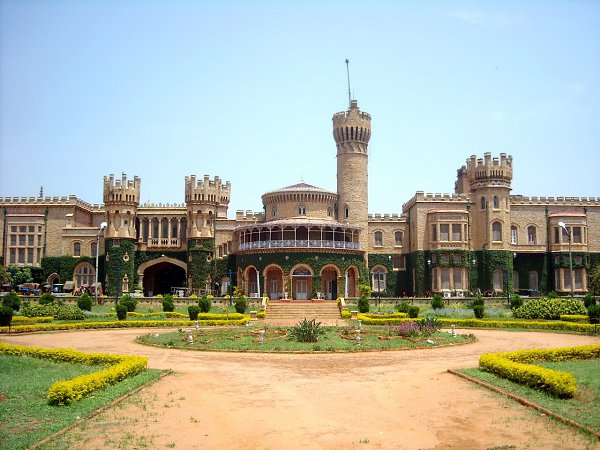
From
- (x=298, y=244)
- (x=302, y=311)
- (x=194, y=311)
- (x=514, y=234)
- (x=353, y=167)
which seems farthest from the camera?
(x=514, y=234)

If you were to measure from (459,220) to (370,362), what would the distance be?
40.2m

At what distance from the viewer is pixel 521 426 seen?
12.6 m

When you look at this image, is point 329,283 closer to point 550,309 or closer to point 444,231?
point 444,231

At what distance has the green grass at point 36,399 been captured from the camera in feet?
39.5

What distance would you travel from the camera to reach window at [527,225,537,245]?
6216 cm

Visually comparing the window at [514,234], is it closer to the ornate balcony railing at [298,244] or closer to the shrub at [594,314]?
the ornate balcony railing at [298,244]

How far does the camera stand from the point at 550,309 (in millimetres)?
37250

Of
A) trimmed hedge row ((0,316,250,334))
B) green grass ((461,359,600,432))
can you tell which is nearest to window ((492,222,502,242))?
trimmed hedge row ((0,316,250,334))

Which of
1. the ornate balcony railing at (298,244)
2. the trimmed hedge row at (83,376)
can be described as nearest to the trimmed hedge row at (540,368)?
the trimmed hedge row at (83,376)

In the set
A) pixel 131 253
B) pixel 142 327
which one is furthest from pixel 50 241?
pixel 142 327

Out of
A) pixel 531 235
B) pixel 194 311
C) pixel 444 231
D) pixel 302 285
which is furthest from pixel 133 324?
pixel 531 235

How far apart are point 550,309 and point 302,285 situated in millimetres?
23909

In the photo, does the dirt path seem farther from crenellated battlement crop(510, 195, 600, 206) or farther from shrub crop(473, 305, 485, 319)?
crenellated battlement crop(510, 195, 600, 206)

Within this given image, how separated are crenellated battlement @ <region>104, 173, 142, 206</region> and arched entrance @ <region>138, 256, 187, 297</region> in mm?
6767
